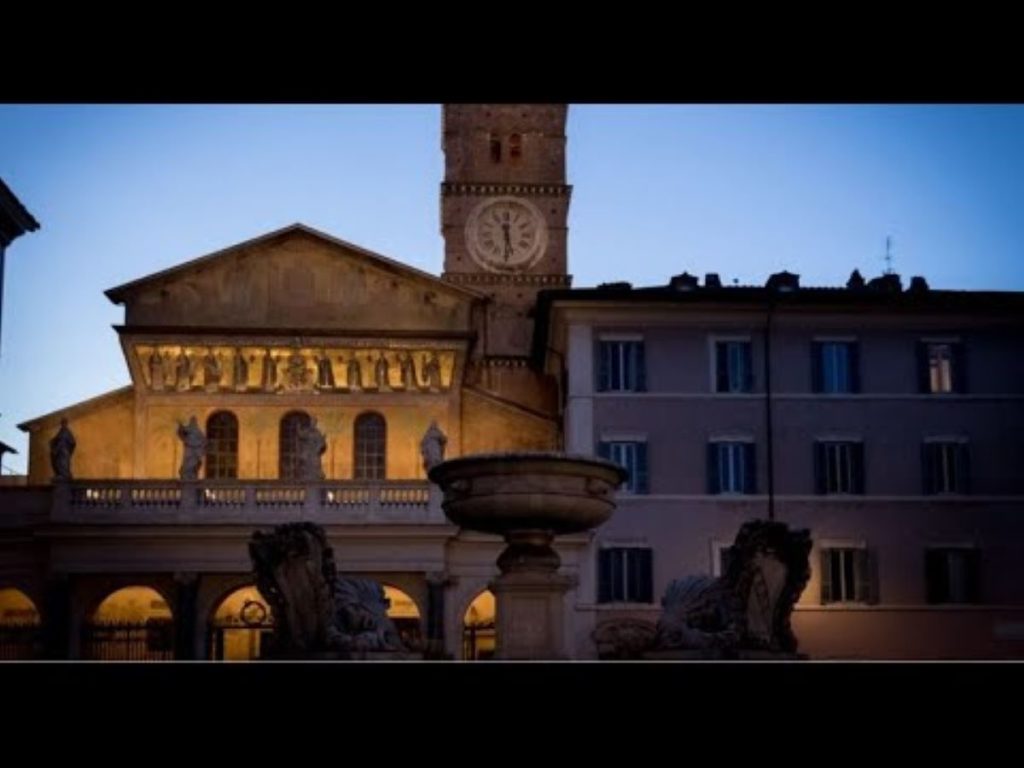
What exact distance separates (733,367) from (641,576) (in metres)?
5.27

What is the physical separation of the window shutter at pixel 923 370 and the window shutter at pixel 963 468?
1471mm

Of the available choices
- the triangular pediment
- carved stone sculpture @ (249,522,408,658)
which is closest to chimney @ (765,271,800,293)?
the triangular pediment

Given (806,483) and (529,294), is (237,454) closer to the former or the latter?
(806,483)

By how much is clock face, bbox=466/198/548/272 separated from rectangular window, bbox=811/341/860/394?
1017 inches

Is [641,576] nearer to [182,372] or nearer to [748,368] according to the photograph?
[748,368]

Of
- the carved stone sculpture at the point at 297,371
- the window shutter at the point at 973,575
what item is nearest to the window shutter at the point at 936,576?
the window shutter at the point at 973,575

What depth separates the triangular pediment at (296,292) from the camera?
1633 inches

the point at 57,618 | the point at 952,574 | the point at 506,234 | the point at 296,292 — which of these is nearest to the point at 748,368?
the point at 952,574

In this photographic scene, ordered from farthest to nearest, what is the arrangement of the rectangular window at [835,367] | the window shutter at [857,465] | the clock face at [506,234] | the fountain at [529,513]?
the clock face at [506,234], the rectangular window at [835,367], the window shutter at [857,465], the fountain at [529,513]

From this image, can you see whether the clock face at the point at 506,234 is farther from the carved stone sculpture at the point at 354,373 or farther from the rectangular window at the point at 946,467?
the rectangular window at the point at 946,467

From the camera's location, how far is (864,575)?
119ft
